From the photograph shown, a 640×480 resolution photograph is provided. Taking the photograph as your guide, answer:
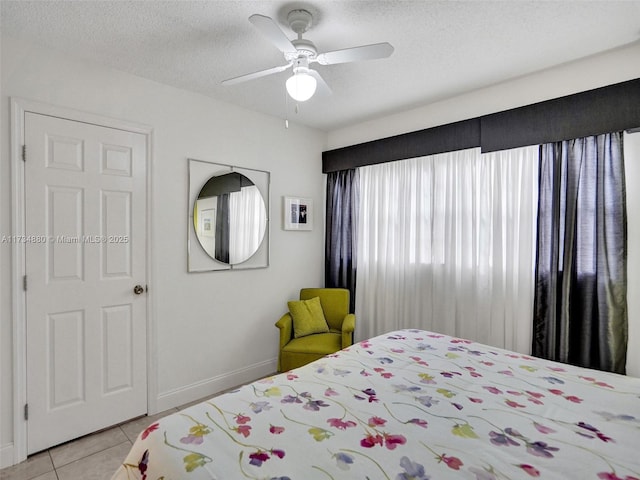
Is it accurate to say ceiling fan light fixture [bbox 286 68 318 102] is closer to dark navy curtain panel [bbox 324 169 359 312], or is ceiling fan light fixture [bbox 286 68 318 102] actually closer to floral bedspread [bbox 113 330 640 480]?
floral bedspread [bbox 113 330 640 480]

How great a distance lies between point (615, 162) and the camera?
226cm

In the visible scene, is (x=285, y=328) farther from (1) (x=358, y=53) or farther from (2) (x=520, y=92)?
(2) (x=520, y=92)

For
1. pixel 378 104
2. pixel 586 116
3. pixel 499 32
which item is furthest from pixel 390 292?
pixel 499 32

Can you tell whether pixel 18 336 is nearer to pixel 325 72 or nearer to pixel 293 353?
pixel 293 353

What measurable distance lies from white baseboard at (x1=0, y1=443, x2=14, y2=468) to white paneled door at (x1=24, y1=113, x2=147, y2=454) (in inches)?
3.6

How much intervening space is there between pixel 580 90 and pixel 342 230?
2390mm

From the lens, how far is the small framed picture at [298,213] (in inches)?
145

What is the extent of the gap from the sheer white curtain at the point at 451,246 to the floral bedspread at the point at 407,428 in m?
1.08

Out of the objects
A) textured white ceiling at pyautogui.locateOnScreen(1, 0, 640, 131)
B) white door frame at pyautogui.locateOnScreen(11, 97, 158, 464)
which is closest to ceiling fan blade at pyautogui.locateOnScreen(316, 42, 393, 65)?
textured white ceiling at pyautogui.locateOnScreen(1, 0, 640, 131)

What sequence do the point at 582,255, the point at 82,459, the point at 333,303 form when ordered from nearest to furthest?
1. the point at 82,459
2. the point at 582,255
3. the point at 333,303

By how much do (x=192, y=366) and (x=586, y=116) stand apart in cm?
358

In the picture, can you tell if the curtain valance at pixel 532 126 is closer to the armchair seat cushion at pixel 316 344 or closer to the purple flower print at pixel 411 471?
the armchair seat cushion at pixel 316 344

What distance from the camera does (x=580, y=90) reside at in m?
2.38

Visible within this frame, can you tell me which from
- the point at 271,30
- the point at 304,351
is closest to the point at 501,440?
the point at 271,30
